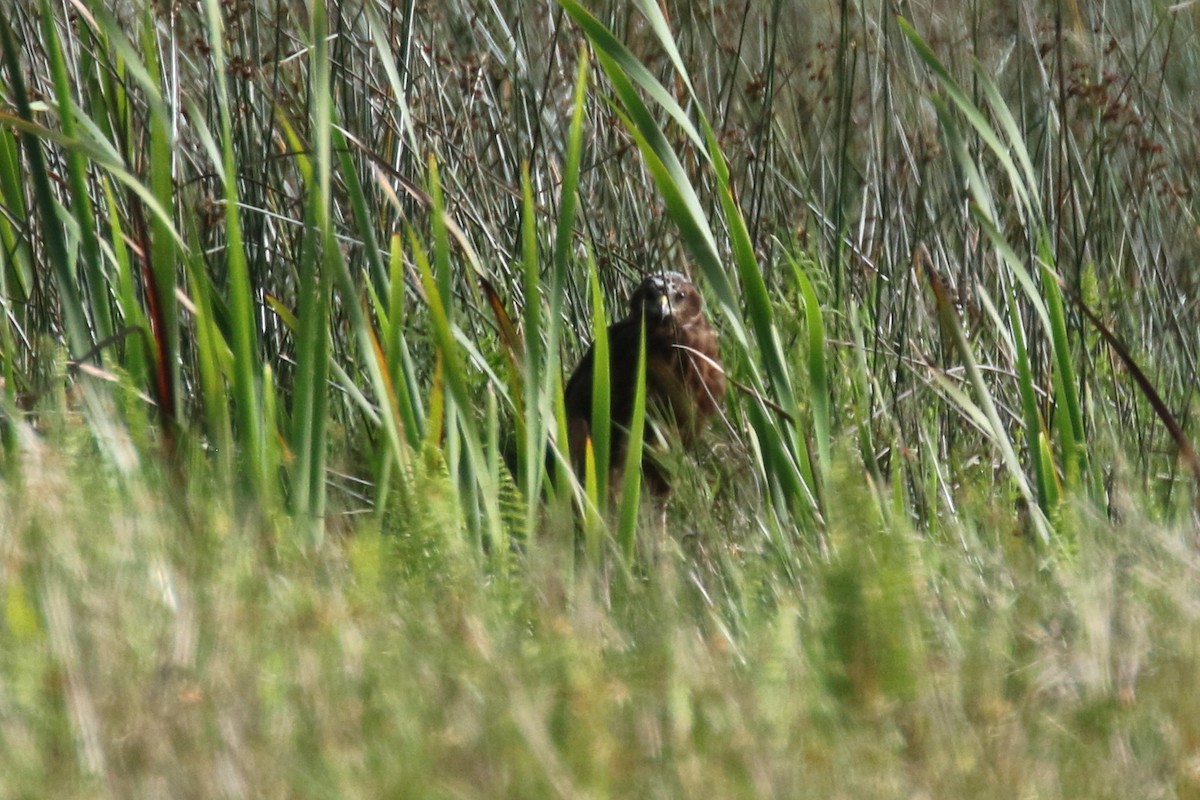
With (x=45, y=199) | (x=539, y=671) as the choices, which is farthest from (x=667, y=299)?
(x=539, y=671)

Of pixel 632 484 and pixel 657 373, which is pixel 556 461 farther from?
pixel 657 373

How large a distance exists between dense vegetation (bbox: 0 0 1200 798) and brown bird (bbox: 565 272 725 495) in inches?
4.4

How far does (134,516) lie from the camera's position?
5.29ft

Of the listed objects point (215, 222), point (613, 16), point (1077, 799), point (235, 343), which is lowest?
point (1077, 799)

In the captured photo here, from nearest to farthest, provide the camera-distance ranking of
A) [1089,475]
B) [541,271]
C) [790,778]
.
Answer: [790,778] < [1089,475] < [541,271]

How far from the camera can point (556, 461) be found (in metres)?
2.10

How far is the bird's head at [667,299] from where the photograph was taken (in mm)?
3375

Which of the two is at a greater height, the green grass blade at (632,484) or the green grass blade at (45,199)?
the green grass blade at (45,199)

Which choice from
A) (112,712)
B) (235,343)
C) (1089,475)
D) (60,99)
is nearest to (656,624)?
(112,712)

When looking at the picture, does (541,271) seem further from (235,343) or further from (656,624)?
(656,624)

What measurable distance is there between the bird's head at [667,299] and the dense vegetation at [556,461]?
0.24 ft

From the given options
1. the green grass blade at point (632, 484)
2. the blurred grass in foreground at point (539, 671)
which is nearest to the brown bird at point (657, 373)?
the green grass blade at point (632, 484)

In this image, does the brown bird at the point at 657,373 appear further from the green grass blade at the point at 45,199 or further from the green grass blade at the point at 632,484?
the green grass blade at the point at 45,199

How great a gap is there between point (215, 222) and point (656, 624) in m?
1.90
